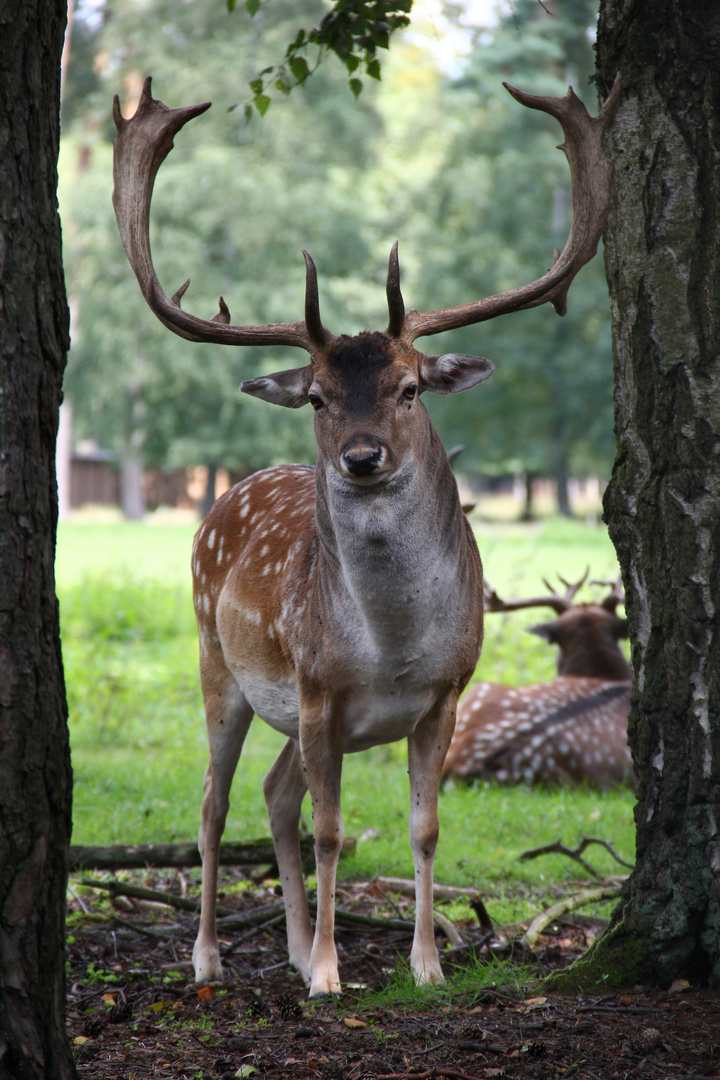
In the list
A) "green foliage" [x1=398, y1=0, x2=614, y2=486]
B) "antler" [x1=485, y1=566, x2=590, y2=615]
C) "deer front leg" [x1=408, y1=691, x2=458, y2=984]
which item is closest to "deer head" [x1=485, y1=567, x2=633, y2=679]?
"antler" [x1=485, y1=566, x2=590, y2=615]

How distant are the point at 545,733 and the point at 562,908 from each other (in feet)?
9.86

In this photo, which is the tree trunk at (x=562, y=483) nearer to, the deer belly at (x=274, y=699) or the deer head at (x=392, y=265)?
the deer belly at (x=274, y=699)

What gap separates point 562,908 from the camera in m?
4.61

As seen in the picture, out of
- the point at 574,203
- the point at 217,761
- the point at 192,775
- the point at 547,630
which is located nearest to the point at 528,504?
the point at 547,630

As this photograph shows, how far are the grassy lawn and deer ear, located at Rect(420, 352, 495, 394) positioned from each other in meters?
2.37

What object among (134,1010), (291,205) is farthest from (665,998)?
(291,205)

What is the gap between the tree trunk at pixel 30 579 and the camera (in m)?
2.45

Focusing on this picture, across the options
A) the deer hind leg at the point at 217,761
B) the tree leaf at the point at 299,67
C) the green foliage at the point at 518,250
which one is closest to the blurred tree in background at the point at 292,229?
the green foliage at the point at 518,250

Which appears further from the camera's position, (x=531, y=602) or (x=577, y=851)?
(x=531, y=602)

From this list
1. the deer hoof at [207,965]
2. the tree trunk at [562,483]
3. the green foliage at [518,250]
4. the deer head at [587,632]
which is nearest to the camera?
the deer hoof at [207,965]

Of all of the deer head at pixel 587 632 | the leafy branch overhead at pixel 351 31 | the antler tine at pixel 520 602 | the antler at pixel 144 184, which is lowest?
the deer head at pixel 587 632

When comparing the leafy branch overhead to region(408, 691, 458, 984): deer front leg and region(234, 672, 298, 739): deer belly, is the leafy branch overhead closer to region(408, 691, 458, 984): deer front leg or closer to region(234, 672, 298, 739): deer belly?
region(234, 672, 298, 739): deer belly

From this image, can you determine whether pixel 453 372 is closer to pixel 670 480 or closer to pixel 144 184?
pixel 670 480

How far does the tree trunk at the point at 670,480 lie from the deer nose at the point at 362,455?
78 cm
